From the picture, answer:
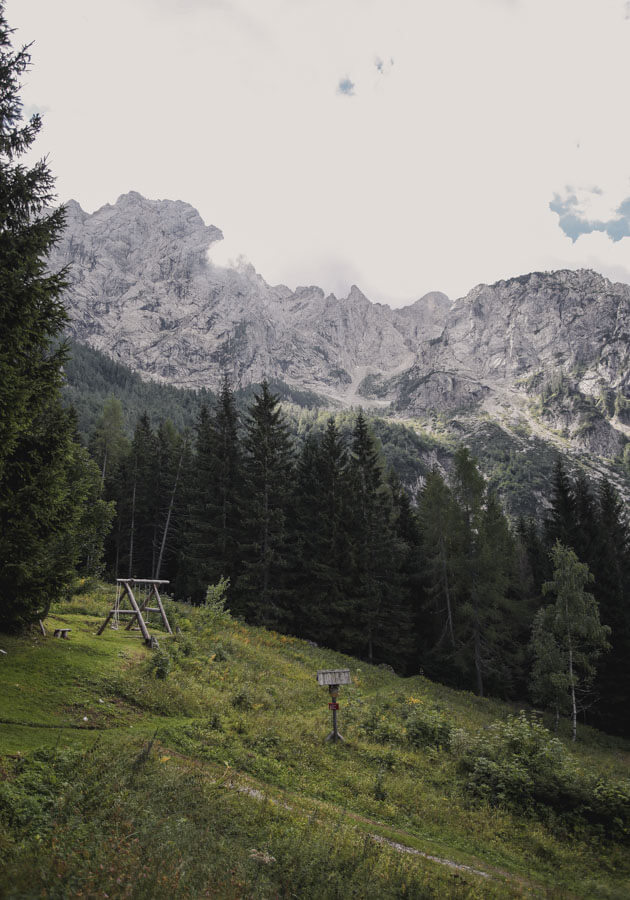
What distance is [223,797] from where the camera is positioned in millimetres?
7402

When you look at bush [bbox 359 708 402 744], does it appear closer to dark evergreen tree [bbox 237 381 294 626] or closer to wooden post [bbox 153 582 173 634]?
wooden post [bbox 153 582 173 634]

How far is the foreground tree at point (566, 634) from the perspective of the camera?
27531mm

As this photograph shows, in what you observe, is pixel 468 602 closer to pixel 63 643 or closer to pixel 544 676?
pixel 544 676

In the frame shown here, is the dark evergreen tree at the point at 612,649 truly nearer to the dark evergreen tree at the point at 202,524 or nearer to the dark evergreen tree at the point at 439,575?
the dark evergreen tree at the point at 439,575

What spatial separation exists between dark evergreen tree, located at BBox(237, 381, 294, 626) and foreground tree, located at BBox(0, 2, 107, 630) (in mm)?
20230

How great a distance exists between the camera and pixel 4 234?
420 inches

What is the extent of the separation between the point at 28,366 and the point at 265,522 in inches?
898

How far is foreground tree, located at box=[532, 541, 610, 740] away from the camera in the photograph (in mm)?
27531

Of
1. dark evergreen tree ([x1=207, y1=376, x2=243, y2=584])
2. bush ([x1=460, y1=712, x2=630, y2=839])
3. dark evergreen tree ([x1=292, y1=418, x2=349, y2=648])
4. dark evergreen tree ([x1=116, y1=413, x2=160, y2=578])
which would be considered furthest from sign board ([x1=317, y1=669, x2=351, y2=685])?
dark evergreen tree ([x1=116, y1=413, x2=160, y2=578])

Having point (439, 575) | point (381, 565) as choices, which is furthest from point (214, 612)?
point (439, 575)

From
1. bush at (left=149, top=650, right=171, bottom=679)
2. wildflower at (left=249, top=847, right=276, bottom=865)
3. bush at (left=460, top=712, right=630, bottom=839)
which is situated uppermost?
wildflower at (left=249, top=847, right=276, bottom=865)

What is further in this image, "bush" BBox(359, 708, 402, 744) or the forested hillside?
the forested hillside

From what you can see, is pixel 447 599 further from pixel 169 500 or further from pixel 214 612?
pixel 169 500

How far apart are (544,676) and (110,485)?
47925 millimetres
